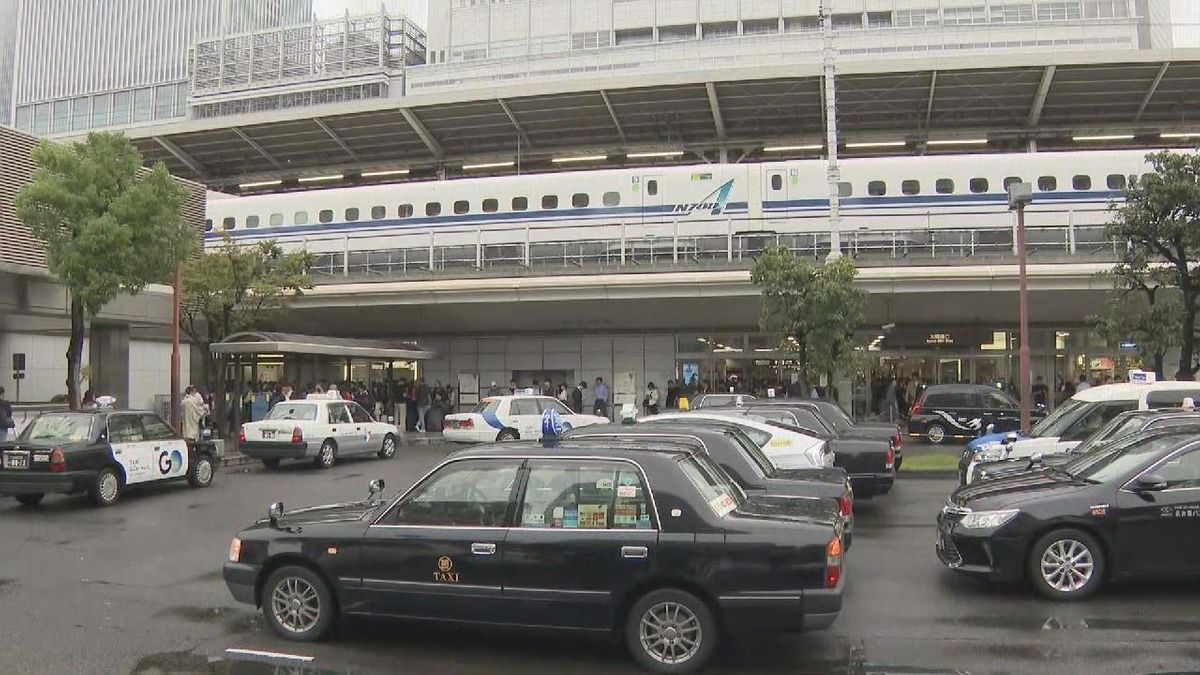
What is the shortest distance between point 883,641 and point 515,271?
23214 millimetres

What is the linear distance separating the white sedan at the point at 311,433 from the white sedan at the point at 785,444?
974 centimetres

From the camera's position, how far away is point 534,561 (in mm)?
5918

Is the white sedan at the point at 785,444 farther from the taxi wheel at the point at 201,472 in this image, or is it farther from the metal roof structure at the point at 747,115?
the metal roof structure at the point at 747,115

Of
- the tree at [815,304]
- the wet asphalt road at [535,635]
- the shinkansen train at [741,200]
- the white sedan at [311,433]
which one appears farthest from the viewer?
the shinkansen train at [741,200]

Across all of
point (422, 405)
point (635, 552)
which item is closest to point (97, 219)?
point (422, 405)

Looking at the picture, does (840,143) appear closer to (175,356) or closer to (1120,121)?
(1120,121)

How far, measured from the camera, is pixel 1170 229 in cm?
1691

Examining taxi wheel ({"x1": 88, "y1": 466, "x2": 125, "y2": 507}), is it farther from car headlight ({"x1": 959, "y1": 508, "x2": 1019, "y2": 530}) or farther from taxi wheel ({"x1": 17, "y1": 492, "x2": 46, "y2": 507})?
car headlight ({"x1": 959, "y1": 508, "x2": 1019, "y2": 530})

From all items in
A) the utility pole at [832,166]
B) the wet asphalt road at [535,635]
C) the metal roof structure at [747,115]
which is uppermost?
the metal roof structure at [747,115]

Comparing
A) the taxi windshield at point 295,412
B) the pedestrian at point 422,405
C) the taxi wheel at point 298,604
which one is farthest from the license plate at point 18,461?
the pedestrian at point 422,405

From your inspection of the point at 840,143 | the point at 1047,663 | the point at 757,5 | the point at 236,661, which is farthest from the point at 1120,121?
the point at 236,661

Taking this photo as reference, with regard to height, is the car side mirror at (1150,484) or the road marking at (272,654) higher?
the car side mirror at (1150,484)

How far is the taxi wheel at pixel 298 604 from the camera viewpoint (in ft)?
21.1

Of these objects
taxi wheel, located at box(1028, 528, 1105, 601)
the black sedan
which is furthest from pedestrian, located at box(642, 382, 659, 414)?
taxi wheel, located at box(1028, 528, 1105, 601)
